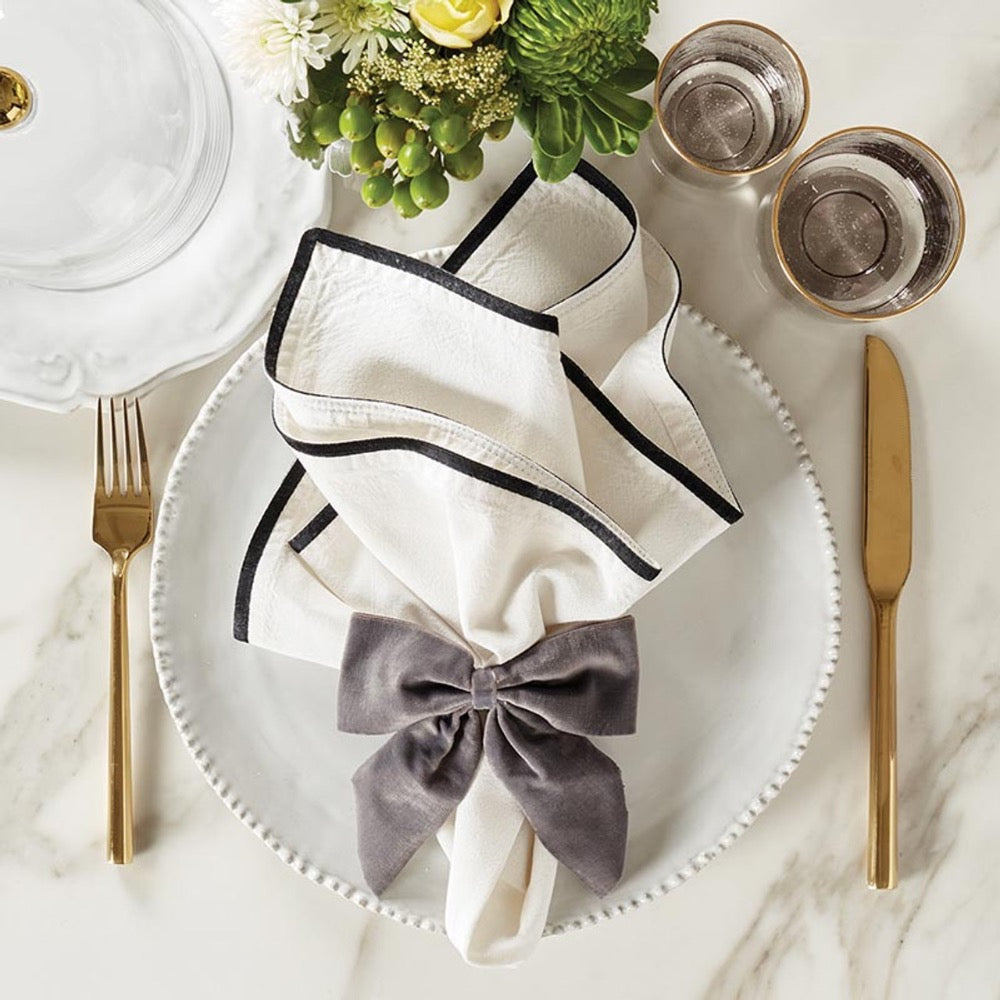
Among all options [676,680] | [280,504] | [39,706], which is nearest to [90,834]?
[39,706]

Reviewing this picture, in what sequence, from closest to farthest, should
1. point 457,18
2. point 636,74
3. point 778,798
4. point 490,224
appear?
point 457,18 < point 636,74 < point 490,224 < point 778,798

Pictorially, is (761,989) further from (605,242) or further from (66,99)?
(66,99)

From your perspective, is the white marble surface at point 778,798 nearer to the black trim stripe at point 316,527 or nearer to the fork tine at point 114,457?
Answer: the fork tine at point 114,457

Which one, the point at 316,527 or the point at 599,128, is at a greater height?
the point at 599,128

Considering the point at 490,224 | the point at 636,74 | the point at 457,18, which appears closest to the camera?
the point at 457,18

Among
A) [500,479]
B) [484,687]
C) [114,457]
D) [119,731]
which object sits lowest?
[119,731]

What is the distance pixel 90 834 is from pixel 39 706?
0.10 meters

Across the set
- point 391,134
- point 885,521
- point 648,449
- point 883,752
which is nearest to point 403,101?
point 391,134

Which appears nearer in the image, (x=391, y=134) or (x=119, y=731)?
(x=391, y=134)

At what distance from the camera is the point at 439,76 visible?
0.51 m

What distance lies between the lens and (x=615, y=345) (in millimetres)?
680

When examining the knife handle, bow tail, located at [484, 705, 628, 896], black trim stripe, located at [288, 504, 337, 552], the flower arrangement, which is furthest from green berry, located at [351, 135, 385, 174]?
the knife handle

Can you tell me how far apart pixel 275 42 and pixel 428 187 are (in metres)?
0.11

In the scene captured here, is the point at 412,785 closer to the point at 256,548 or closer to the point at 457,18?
the point at 256,548
